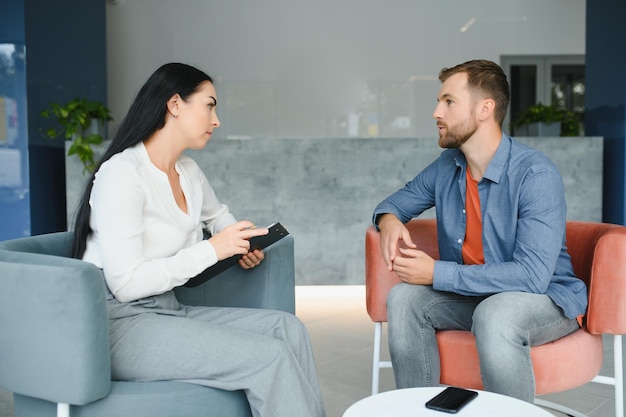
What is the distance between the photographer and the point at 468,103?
7.08ft

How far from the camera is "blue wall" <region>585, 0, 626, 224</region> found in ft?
15.1

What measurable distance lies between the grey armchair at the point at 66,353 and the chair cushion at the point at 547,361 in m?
0.77

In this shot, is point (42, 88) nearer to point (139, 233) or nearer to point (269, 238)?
point (269, 238)

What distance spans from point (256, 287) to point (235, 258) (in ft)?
0.65

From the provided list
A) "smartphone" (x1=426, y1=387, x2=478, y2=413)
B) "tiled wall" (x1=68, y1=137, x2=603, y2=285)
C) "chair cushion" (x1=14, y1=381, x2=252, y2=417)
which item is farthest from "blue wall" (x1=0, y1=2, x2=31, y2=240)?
"smartphone" (x1=426, y1=387, x2=478, y2=413)

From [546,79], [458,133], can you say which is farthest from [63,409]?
[546,79]

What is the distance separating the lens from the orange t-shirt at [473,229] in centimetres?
218

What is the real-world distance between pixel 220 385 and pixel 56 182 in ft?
13.6

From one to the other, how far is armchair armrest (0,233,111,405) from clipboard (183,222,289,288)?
21.7 inches

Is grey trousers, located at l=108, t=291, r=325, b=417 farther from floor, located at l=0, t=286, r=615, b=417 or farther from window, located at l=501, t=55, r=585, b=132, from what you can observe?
window, located at l=501, t=55, r=585, b=132

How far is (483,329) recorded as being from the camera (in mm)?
1837

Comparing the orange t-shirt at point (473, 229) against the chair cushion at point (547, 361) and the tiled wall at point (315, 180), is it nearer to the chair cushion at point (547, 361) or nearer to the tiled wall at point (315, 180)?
the chair cushion at point (547, 361)

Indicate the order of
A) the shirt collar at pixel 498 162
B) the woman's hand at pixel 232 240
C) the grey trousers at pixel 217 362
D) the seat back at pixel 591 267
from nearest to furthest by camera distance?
the grey trousers at pixel 217 362 → the woman's hand at pixel 232 240 → the seat back at pixel 591 267 → the shirt collar at pixel 498 162

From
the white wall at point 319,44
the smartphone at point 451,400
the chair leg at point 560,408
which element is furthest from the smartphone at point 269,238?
the white wall at point 319,44
